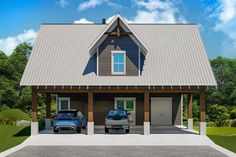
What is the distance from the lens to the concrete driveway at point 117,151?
62.7 ft

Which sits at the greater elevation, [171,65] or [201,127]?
[171,65]

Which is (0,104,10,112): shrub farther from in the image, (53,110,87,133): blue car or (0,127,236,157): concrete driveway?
→ (0,127,236,157): concrete driveway

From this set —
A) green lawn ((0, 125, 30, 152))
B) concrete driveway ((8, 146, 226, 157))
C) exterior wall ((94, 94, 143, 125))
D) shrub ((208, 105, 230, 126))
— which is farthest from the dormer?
shrub ((208, 105, 230, 126))

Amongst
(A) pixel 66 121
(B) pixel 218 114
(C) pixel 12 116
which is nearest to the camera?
(A) pixel 66 121

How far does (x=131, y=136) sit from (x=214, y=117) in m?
32.0

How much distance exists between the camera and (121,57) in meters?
30.2

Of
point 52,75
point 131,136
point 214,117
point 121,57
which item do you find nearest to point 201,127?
point 131,136

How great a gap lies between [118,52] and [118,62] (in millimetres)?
781

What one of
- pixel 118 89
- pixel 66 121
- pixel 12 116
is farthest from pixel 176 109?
pixel 12 116

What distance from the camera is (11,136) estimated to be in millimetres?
28109

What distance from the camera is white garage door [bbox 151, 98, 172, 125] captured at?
3650cm

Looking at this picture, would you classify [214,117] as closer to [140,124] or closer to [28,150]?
[140,124]

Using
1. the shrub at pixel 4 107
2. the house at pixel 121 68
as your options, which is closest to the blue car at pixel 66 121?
the house at pixel 121 68

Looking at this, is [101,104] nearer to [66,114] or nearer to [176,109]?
[176,109]
